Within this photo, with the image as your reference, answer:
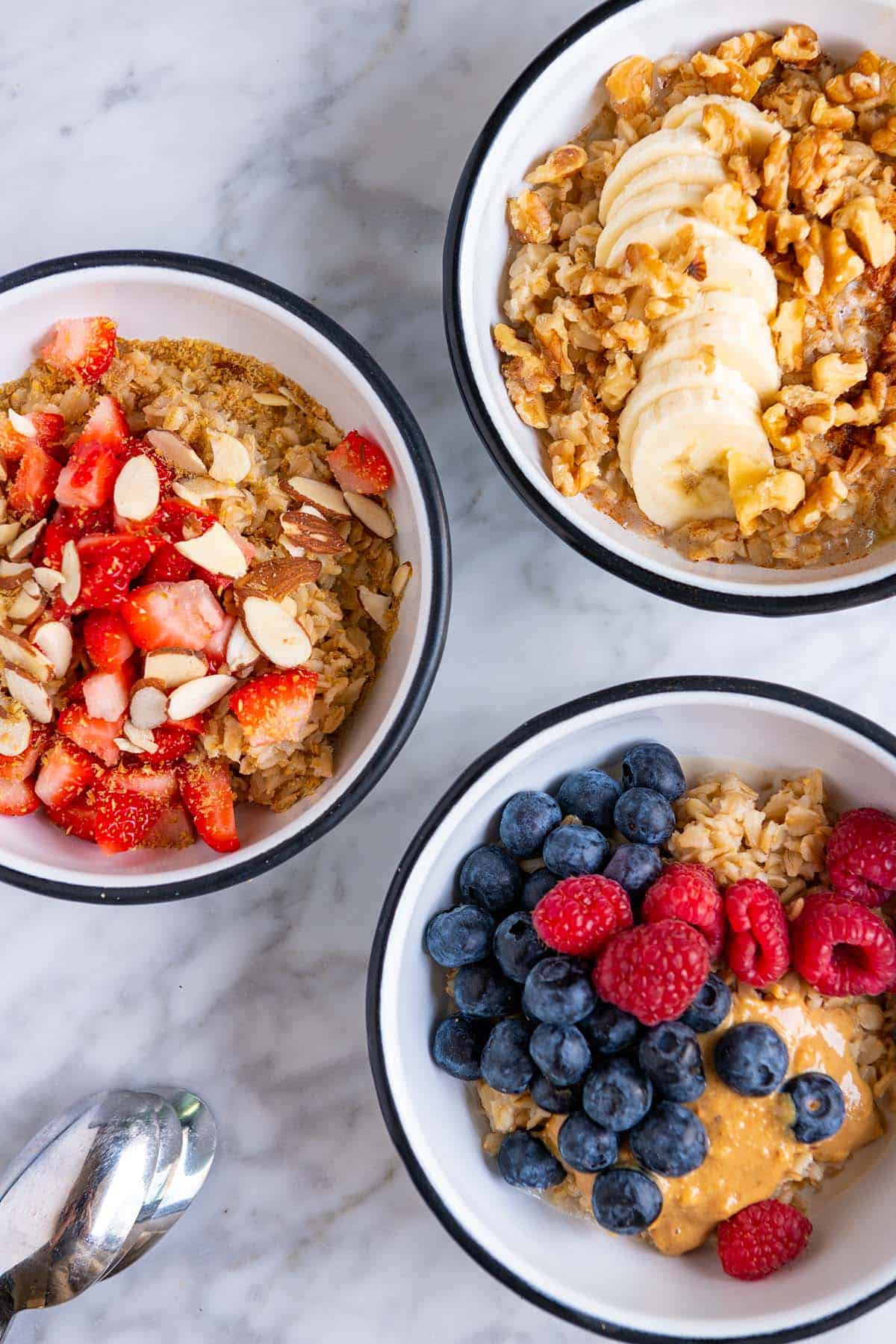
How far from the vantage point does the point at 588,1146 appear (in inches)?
41.0

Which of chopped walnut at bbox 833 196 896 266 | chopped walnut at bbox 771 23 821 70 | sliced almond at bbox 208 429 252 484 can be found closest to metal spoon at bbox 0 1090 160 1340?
sliced almond at bbox 208 429 252 484

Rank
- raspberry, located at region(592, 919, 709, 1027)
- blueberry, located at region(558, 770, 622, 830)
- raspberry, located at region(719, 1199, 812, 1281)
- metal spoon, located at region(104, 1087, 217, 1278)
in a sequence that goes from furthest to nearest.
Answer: metal spoon, located at region(104, 1087, 217, 1278) < blueberry, located at region(558, 770, 622, 830) < raspberry, located at region(719, 1199, 812, 1281) < raspberry, located at region(592, 919, 709, 1027)

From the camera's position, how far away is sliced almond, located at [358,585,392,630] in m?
1.26

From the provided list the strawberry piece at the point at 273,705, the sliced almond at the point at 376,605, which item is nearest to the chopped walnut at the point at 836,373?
the sliced almond at the point at 376,605

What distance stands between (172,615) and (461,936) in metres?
0.46

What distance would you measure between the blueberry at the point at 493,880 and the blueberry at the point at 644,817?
129 mm

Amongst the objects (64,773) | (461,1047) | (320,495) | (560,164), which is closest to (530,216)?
(560,164)

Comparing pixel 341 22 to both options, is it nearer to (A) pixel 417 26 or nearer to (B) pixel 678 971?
(A) pixel 417 26

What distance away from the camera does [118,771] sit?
1222mm

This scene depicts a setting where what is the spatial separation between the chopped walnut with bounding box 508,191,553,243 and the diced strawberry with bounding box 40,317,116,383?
47 cm

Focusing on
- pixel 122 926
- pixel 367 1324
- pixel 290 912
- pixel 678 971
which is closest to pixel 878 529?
pixel 678 971

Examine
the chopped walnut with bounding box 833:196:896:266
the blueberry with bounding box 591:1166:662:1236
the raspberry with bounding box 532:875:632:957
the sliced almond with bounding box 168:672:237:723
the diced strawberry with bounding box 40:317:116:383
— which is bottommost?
the blueberry with bounding box 591:1166:662:1236

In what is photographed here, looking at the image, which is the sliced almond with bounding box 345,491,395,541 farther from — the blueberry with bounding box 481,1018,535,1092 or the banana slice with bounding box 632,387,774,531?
the blueberry with bounding box 481,1018,535,1092

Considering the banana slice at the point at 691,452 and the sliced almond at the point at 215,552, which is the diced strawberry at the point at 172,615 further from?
the banana slice at the point at 691,452
